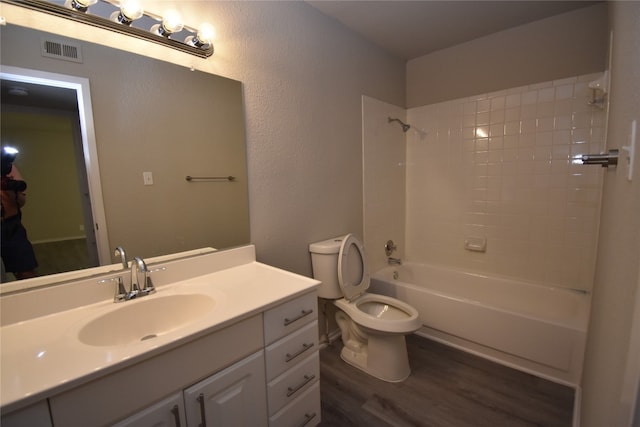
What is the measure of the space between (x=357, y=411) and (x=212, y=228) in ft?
4.21

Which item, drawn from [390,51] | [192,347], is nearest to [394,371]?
[192,347]

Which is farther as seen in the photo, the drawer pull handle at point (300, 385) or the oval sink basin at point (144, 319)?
the drawer pull handle at point (300, 385)

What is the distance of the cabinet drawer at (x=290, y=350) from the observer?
3.67ft

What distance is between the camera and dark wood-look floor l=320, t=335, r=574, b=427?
145 centimetres

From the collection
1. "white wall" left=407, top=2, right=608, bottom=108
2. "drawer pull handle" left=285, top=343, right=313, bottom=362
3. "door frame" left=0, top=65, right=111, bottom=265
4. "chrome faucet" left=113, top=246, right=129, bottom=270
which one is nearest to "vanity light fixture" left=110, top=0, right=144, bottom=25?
"door frame" left=0, top=65, right=111, bottom=265

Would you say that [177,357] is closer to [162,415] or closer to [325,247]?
[162,415]

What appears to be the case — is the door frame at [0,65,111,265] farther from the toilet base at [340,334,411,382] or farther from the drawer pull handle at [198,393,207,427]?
the toilet base at [340,334,411,382]

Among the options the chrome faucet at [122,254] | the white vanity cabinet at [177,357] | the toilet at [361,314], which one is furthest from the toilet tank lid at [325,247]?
the chrome faucet at [122,254]

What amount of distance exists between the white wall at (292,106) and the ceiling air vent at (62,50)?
7 centimetres

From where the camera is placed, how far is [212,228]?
1.45 meters

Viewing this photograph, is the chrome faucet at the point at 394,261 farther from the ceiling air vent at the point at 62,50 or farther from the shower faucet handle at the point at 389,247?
the ceiling air vent at the point at 62,50

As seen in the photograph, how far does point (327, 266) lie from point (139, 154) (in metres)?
1.26

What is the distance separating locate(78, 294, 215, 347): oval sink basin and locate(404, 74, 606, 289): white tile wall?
1.64m

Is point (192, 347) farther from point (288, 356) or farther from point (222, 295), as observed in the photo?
point (288, 356)
